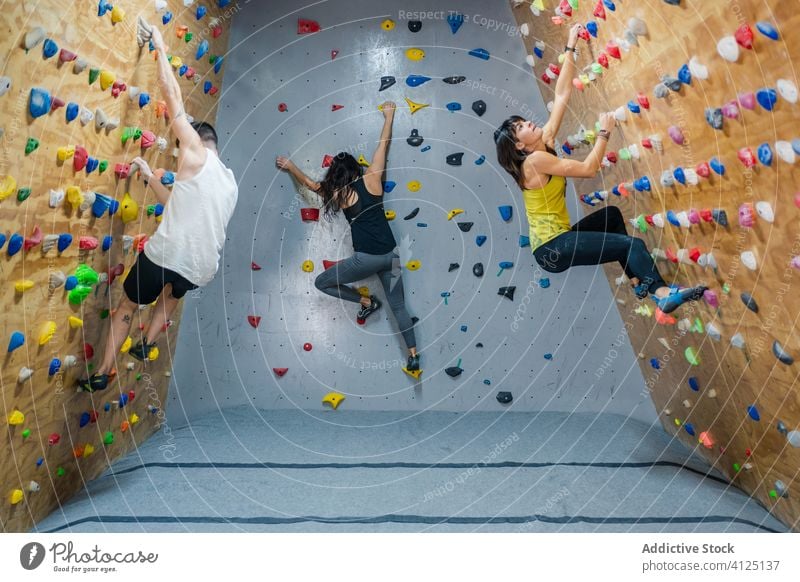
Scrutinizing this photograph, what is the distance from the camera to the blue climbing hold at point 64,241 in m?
2.73

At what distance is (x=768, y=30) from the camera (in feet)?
6.97

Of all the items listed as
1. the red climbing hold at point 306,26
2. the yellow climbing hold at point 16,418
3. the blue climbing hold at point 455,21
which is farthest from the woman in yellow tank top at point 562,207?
the yellow climbing hold at point 16,418

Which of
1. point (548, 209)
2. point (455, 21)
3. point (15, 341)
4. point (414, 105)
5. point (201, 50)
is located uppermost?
point (455, 21)

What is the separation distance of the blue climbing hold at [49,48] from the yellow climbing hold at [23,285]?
0.75 metres

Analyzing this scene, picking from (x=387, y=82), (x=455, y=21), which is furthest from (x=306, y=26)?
(x=455, y=21)

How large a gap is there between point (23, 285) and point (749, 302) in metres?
2.59

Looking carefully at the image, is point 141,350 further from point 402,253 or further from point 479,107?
point 479,107

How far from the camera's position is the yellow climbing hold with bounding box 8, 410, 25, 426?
2654 millimetres

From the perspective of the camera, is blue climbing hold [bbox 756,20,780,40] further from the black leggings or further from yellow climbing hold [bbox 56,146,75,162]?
yellow climbing hold [bbox 56,146,75,162]

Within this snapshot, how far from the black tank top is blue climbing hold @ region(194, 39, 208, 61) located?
99 cm

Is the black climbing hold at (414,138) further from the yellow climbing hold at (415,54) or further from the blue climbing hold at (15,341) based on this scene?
the blue climbing hold at (15,341)

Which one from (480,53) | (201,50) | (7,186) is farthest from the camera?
(480,53)

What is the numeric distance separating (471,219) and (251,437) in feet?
5.45

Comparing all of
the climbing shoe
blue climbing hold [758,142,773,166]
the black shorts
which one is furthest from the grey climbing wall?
blue climbing hold [758,142,773,166]
